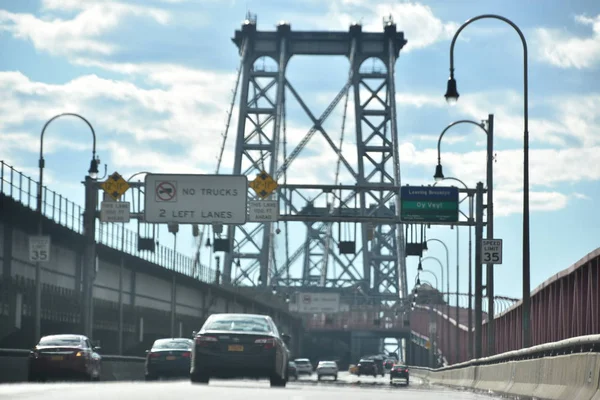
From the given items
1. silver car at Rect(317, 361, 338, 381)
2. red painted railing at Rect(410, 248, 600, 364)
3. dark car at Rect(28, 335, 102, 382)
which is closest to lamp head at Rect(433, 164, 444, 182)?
A: red painted railing at Rect(410, 248, 600, 364)

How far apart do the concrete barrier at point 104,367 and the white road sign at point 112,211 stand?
5.79m

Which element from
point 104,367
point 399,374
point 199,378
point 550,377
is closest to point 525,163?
point 199,378

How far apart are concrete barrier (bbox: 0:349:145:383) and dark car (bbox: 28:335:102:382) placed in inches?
23.9

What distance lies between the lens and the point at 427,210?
53062 millimetres

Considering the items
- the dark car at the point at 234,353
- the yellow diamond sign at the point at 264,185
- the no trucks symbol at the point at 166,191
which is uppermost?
the yellow diamond sign at the point at 264,185

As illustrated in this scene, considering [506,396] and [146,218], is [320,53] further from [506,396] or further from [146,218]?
[506,396]

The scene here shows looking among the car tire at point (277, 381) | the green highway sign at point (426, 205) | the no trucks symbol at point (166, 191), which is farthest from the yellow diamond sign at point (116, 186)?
the car tire at point (277, 381)

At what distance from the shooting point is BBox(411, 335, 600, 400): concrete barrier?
18406 millimetres

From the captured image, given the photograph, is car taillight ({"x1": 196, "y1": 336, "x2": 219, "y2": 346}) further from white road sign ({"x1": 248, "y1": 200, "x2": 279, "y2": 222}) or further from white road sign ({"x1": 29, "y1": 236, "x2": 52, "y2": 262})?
white road sign ({"x1": 248, "y1": 200, "x2": 279, "y2": 222})

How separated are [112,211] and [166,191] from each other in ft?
8.17

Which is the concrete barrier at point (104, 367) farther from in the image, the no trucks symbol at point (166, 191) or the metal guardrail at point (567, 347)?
the metal guardrail at point (567, 347)

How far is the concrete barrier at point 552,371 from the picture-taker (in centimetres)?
1841

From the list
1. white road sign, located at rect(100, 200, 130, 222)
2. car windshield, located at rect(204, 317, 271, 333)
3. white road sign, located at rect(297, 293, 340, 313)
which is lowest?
car windshield, located at rect(204, 317, 271, 333)

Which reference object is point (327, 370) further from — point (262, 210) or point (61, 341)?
point (61, 341)
